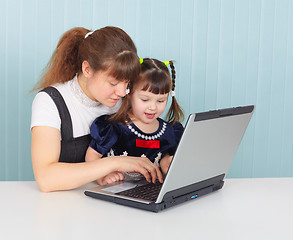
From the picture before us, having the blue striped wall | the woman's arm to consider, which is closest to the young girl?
the woman's arm

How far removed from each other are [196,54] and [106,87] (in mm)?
1438

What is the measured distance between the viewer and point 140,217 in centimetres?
105

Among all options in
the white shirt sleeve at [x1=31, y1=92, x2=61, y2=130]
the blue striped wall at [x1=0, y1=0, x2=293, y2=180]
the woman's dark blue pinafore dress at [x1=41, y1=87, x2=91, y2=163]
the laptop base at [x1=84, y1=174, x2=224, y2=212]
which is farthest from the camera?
the blue striped wall at [x1=0, y1=0, x2=293, y2=180]

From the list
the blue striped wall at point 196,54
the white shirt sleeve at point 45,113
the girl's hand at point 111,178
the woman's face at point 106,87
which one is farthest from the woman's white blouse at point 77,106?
the blue striped wall at point 196,54

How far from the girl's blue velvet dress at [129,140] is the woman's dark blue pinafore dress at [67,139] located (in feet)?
0.16

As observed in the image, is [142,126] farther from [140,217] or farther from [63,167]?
[140,217]

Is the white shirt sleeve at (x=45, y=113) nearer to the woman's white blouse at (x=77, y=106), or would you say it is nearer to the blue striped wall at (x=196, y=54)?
the woman's white blouse at (x=77, y=106)

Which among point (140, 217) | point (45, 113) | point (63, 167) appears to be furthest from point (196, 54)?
point (140, 217)

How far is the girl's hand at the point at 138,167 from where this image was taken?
132 centimetres

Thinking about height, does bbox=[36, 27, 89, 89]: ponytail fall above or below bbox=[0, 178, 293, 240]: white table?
above

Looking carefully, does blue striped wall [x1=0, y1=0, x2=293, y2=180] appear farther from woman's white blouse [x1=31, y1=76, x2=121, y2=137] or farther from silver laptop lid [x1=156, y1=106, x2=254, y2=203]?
silver laptop lid [x1=156, y1=106, x2=254, y2=203]

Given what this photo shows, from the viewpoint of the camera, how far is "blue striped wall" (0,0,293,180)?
8.45 ft

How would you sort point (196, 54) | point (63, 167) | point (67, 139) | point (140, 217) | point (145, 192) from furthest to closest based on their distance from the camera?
1. point (196, 54)
2. point (67, 139)
3. point (63, 167)
4. point (145, 192)
5. point (140, 217)

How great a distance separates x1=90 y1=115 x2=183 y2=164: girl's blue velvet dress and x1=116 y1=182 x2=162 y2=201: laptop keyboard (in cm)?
35
